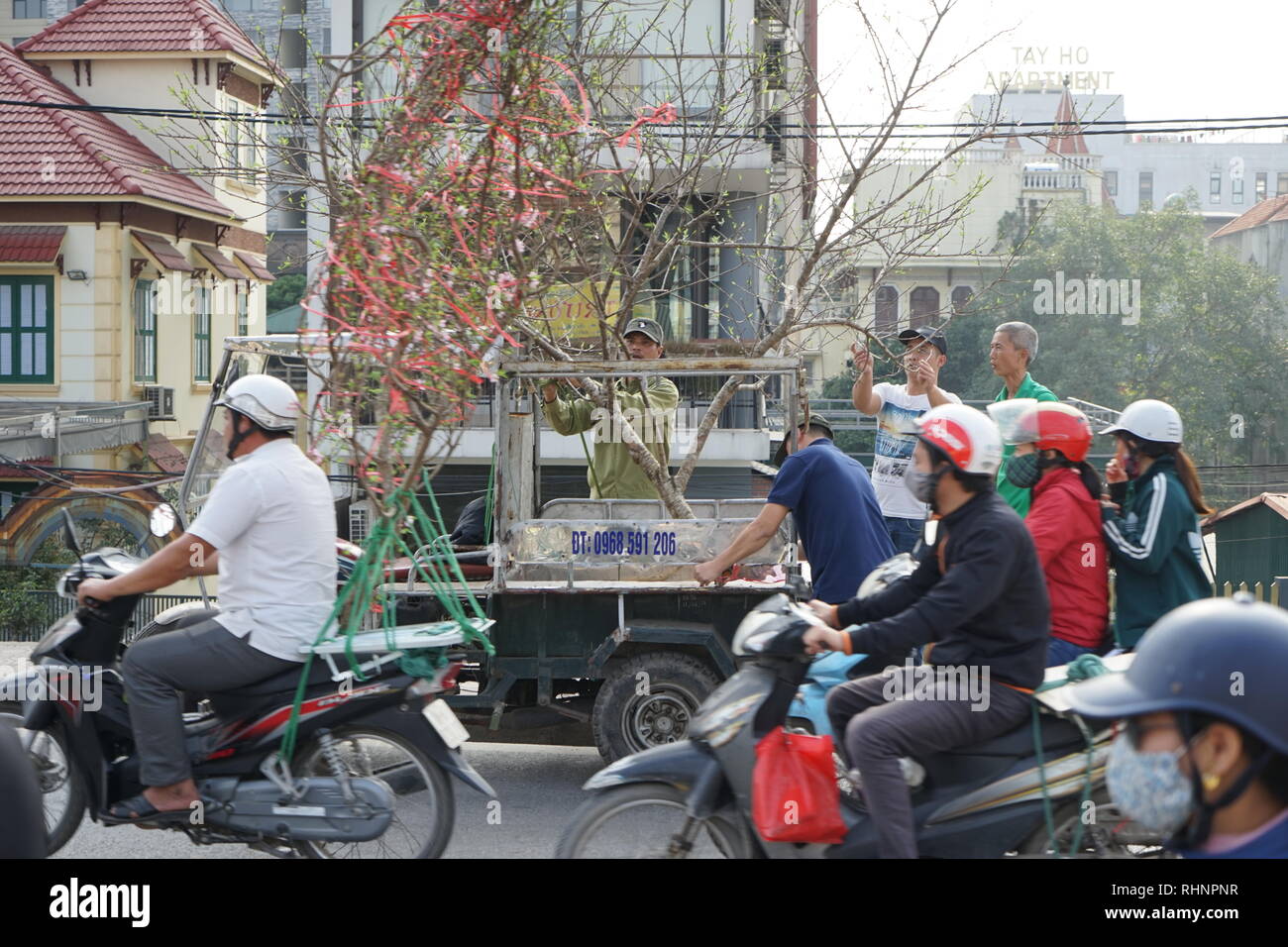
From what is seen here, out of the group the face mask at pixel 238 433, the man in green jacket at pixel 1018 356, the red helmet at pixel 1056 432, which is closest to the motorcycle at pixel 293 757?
the face mask at pixel 238 433

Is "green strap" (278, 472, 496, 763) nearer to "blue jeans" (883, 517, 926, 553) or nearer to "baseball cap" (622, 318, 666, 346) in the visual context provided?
"baseball cap" (622, 318, 666, 346)

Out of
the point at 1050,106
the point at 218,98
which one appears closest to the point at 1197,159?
the point at 1050,106

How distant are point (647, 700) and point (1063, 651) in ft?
8.11

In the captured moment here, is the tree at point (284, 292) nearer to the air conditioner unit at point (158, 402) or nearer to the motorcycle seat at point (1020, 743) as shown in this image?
the air conditioner unit at point (158, 402)

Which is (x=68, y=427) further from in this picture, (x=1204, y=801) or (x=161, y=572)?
(x=1204, y=801)

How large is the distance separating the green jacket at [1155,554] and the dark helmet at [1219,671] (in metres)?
2.81

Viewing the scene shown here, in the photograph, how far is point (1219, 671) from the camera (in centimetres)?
222

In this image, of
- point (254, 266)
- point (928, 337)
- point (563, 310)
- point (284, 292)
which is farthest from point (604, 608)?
point (284, 292)

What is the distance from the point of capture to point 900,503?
26.6 feet

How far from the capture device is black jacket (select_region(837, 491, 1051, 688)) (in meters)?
4.25

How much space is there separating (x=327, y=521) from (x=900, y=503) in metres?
4.12

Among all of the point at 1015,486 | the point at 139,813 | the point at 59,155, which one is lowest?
the point at 139,813

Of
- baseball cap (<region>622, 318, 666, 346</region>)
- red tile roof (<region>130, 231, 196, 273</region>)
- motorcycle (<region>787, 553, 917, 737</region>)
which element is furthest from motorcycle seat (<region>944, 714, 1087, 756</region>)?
red tile roof (<region>130, 231, 196, 273</region>)

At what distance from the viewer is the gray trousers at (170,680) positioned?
4855 millimetres
